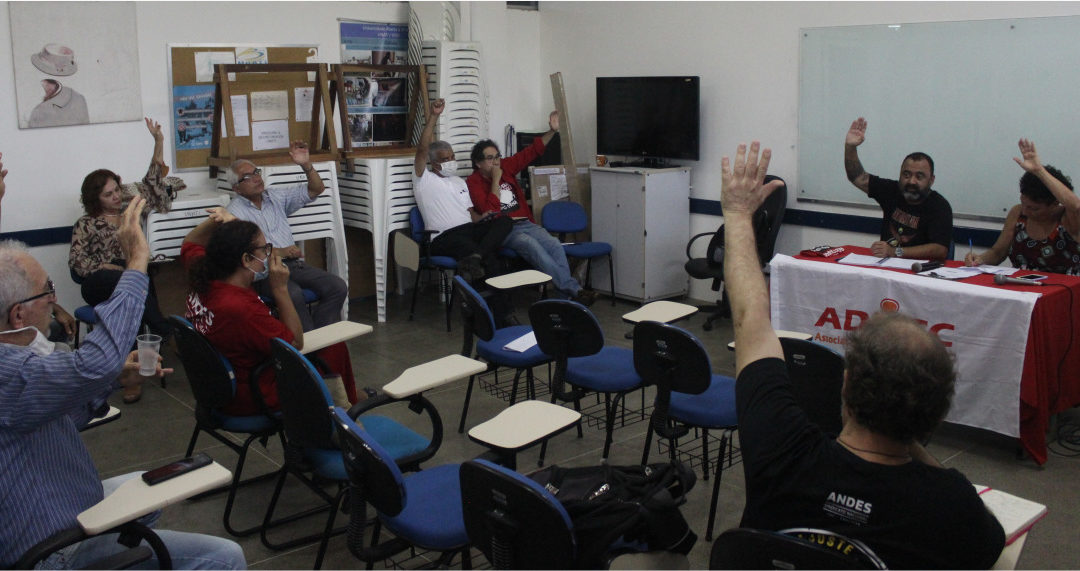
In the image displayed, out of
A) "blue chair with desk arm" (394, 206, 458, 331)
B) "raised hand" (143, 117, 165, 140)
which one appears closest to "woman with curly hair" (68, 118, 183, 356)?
"raised hand" (143, 117, 165, 140)

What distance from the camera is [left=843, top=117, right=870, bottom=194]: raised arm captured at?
500cm

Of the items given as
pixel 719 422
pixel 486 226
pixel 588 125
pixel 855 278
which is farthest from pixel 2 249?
pixel 588 125

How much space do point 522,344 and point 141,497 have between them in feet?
6.99

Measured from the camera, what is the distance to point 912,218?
4.80 metres

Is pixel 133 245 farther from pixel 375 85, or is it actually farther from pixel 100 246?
pixel 375 85

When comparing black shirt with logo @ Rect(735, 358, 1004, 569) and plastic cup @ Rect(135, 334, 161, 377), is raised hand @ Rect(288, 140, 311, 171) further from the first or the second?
black shirt with logo @ Rect(735, 358, 1004, 569)

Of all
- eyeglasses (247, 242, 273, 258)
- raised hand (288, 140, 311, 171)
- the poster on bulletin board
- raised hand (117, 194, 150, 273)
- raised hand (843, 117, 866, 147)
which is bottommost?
eyeglasses (247, 242, 273, 258)

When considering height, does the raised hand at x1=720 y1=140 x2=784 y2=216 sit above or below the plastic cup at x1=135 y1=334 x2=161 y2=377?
above

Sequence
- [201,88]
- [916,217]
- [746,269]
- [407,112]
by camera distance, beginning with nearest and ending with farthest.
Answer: [746,269], [916,217], [201,88], [407,112]

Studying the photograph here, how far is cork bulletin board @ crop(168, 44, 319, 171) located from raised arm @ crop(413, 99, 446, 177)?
0.78 metres

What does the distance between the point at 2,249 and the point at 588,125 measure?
235 inches

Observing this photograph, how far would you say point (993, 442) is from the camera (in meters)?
4.17

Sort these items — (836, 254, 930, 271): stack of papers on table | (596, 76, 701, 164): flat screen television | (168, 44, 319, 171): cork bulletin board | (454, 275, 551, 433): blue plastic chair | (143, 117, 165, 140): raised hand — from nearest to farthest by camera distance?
1. (454, 275, 551, 433): blue plastic chair
2. (836, 254, 930, 271): stack of papers on table
3. (143, 117, 165, 140): raised hand
4. (168, 44, 319, 171): cork bulletin board
5. (596, 76, 701, 164): flat screen television

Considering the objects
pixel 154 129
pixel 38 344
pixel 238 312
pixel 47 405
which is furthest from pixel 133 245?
pixel 154 129
